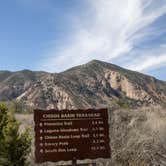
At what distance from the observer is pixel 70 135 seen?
11.3 m

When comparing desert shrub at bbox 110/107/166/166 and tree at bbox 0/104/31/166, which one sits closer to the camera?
tree at bbox 0/104/31/166

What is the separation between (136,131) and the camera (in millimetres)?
17328

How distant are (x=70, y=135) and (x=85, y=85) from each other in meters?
131

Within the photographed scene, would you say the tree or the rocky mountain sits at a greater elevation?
the rocky mountain

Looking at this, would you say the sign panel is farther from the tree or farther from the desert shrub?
Answer: the desert shrub

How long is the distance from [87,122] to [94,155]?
91 cm

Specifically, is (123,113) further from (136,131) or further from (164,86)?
(164,86)

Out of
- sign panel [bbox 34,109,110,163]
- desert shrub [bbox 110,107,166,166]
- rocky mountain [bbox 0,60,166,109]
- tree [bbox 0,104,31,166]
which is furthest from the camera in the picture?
rocky mountain [bbox 0,60,166,109]

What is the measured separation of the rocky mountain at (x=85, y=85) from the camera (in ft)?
405

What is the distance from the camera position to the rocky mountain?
124m

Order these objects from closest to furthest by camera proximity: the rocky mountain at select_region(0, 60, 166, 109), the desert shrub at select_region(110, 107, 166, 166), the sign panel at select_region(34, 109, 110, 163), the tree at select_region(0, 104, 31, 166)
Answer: the sign panel at select_region(34, 109, 110, 163)
the tree at select_region(0, 104, 31, 166)
the desert shrub at select_region(110, 107, 166, 166)
the rocky mountain at select_region(0, 60, 166, 109)

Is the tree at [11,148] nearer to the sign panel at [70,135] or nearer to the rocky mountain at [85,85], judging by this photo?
the sign panel at [70,135]

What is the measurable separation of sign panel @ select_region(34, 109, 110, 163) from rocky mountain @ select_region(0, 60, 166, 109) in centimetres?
10208

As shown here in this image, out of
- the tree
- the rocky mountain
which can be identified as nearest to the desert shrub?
the tree
